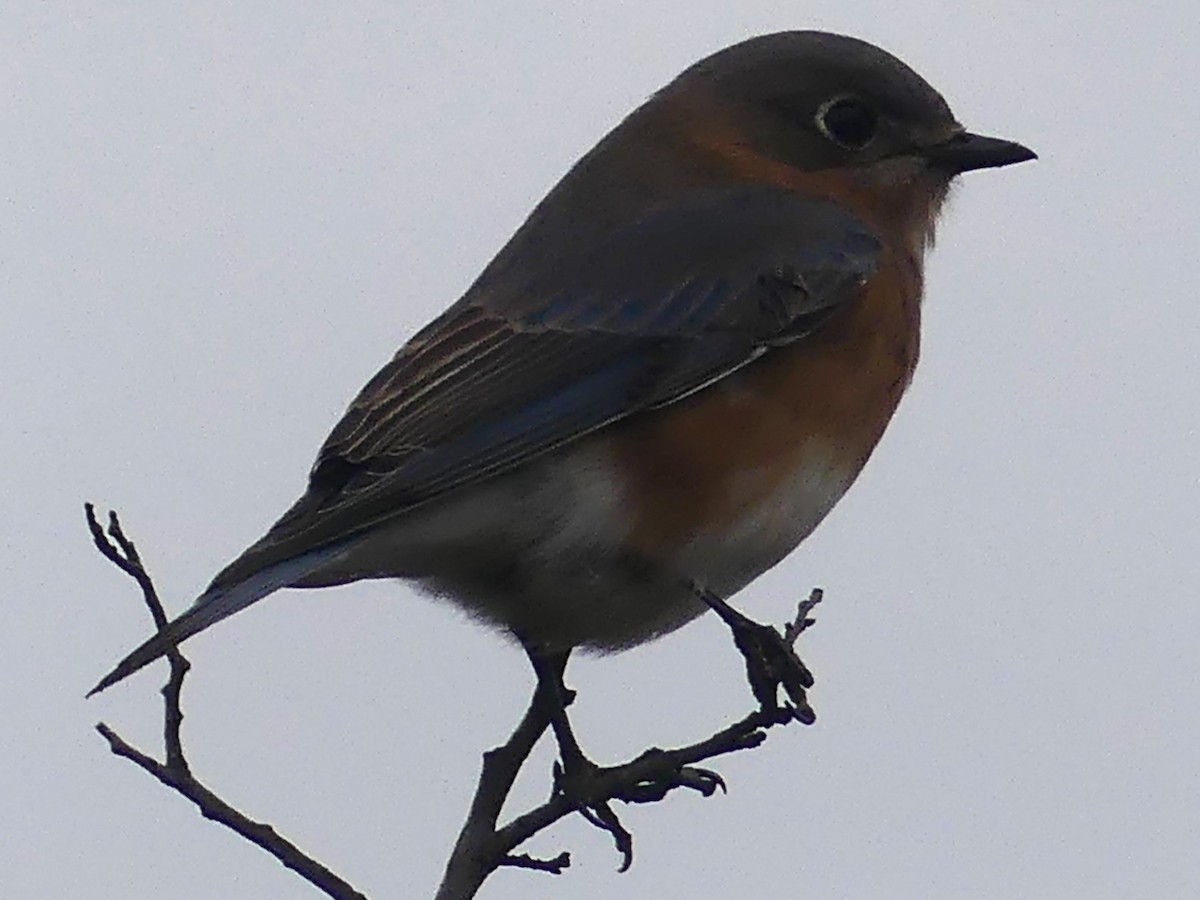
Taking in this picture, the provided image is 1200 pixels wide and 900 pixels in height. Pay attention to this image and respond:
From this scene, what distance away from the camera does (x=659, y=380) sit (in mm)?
6859

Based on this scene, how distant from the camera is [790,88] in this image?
8.01 m

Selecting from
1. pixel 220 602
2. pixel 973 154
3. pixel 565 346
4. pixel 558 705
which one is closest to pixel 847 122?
pixel 973 154

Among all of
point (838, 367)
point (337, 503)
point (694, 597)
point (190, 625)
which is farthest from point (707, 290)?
point (190, 625)

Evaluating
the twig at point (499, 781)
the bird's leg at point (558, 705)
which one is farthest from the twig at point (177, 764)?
the bird's leg at point (558, 705)

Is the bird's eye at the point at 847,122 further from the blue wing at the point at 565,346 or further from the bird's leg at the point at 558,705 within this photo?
the bird's leg at the point at 558,705

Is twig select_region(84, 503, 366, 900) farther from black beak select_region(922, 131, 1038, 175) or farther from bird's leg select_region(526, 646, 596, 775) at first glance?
black beak select_region(922, 131, 1038, 175)

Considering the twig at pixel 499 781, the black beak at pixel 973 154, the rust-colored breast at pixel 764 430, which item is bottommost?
the twig at pixel 499 781

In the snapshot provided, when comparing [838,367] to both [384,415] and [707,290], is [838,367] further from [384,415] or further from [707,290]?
[384,415]

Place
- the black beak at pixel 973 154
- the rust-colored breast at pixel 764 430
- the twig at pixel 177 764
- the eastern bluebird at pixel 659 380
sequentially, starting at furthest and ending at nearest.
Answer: the black beak at pixel 973 154
the rust-colored breast at pixel 764 430
the eastern bluebird at pixel 659 380
the twig at pixel 177 764

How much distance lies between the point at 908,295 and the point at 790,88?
95cm

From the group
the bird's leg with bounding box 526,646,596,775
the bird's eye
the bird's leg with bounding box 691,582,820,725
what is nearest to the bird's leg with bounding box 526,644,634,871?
the bird's leg with bounding box 526,646,596,775

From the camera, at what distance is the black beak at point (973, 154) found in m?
7.86

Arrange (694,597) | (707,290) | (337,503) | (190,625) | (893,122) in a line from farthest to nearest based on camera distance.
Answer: (893,122) → (707,290) → (694,597) → (337,503) → (190,625)

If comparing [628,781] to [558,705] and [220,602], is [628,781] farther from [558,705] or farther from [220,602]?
[220,602]
